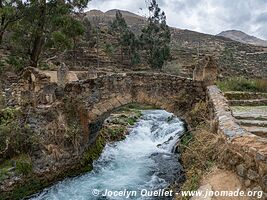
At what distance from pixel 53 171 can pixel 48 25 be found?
907 centimetres

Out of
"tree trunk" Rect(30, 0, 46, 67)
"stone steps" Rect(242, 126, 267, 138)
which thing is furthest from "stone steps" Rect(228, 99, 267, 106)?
"tree trunk" Rect(30, 0, 46, 67)

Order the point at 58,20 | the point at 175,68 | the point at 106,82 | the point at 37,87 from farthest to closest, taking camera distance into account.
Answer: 1. the point at 175,68
2. the point at 58,20
3. the point at 37,87
4. the point at 106,82

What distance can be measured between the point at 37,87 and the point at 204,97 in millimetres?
5914

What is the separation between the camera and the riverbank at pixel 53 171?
9891 mm

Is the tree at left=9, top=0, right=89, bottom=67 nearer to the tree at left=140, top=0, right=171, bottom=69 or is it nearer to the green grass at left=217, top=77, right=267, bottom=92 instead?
the green grass at left=217, top=77, right=267, bottom=92

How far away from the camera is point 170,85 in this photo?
11906 mm

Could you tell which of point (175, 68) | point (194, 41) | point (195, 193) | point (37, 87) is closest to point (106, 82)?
point (37, 87)

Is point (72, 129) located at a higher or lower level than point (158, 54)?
lower

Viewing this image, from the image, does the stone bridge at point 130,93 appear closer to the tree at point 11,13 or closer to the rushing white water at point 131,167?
the rushing white water at point 131,167

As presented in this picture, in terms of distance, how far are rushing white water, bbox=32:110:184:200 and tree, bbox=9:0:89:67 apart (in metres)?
5.75

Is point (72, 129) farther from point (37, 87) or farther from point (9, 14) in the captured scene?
point (9, 14)

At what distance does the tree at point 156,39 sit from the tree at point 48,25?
17903 mm

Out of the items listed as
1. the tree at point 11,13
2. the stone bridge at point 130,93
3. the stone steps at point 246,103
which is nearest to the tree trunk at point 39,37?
the tree at point 11,13

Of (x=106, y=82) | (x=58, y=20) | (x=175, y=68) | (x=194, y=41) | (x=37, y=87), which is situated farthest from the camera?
(x=194, y=41)
